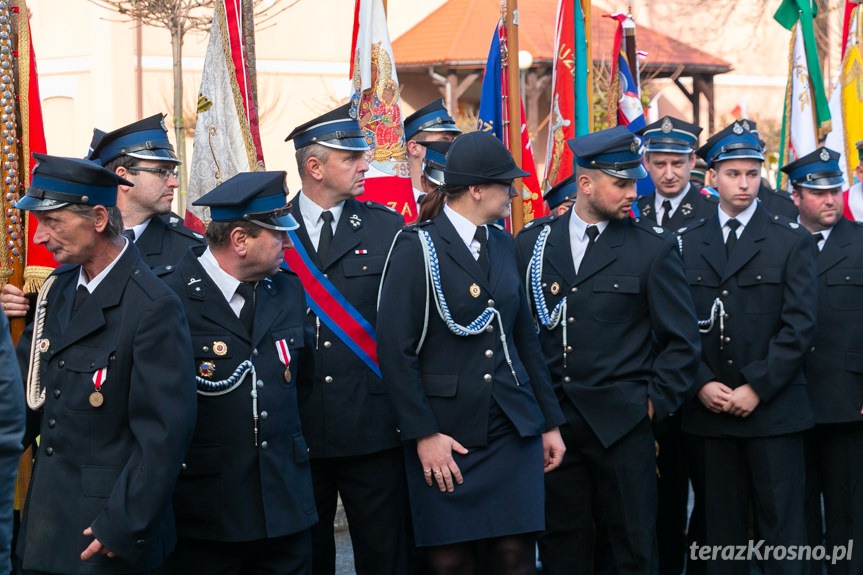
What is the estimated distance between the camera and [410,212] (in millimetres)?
6219

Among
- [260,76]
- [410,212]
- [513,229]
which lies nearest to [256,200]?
[410,212]

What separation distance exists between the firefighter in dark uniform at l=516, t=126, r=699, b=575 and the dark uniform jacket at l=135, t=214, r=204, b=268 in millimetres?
1678

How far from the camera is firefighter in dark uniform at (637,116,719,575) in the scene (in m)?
6.64

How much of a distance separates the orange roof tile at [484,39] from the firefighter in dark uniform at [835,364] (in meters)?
17.6

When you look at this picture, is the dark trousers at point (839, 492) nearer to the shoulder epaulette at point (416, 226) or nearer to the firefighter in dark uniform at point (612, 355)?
the firefighter in dark uniform at point (612, 355)

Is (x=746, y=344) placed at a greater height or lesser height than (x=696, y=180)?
lesser

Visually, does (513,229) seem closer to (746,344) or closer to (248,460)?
(746,344)

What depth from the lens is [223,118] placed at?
571cm

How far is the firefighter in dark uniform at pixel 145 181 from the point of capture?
5.22m

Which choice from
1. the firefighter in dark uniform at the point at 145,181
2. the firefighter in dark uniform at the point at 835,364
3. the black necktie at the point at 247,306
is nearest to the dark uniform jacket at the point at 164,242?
the firefighter in dark uniform at the point at 145,181

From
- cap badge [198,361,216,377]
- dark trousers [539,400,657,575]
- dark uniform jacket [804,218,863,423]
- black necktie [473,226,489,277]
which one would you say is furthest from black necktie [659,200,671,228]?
cap badge [198,361,216,377]

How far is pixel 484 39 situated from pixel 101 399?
21.8m

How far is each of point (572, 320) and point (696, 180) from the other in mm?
4459

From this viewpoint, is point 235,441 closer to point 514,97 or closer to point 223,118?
point 223,118
